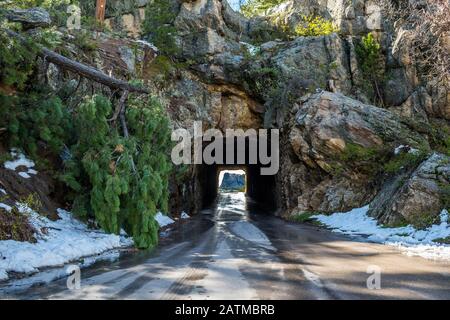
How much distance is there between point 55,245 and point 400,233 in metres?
9.96

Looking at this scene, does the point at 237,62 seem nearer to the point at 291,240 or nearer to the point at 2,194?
Result: the point at 291,240

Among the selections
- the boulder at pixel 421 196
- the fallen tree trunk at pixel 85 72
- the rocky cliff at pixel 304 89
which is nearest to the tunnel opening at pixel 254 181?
the rocky cliff at pixel 304 89

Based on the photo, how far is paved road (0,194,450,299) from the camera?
5207 mm

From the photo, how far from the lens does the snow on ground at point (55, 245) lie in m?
7.18

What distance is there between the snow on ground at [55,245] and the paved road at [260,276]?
1.10 metres

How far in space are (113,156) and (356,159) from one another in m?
12.5

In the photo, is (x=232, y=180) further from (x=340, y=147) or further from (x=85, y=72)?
(x=85, y=72)

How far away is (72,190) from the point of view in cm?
1196

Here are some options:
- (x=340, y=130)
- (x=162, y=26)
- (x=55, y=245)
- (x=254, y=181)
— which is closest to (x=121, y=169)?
(x=55, y=245)

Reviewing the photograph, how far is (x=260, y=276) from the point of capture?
6.29 metres

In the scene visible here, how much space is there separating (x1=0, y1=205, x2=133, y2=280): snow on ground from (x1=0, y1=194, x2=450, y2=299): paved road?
1.10m

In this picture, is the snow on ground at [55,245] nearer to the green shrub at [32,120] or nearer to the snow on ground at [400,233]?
the green shrub at [32,120]
